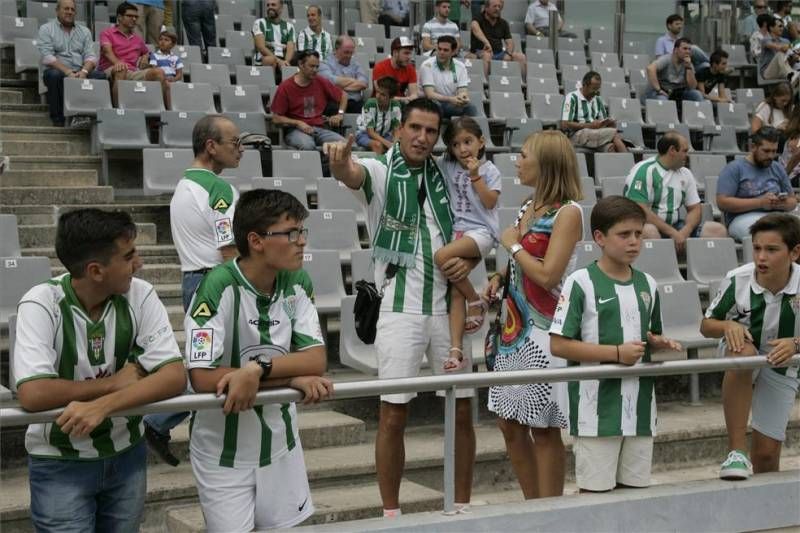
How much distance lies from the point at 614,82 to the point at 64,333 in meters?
11.4

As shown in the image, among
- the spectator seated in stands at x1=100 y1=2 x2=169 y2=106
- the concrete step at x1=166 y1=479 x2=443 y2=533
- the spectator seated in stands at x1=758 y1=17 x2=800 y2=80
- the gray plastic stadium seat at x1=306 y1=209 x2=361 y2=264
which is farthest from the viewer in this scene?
the spectator seated in stands at x1=758 y1=17 x2=800 y2=80

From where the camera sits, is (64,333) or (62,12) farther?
(62,12)

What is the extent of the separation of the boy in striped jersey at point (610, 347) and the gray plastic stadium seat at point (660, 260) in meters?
4.05

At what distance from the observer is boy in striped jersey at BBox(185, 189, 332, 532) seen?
3.28 metres

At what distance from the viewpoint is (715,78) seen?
14.2 metres

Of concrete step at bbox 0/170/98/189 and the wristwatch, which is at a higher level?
concrete step at bbox 0/170/98/189

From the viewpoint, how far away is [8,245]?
6.43 meters

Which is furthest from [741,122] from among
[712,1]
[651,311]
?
[651,311]

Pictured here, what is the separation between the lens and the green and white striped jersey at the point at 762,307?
4367mm

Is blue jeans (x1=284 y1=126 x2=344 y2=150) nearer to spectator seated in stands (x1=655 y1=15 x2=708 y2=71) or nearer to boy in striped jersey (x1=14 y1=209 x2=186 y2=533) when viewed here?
spectator seated in stands (x1=655 y1=15 x2=708 y2=71)

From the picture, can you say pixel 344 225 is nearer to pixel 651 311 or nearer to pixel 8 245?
pixel 8 245

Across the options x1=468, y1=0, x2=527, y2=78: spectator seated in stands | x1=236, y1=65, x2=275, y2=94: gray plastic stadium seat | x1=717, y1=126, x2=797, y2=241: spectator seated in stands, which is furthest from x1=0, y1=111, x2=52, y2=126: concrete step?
x1=717, y1=126, x2=797, y2=241: spectator seated in stands

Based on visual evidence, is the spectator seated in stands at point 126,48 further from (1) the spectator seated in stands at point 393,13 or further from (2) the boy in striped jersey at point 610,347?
(2) the boy in striped jersey at point 610,347

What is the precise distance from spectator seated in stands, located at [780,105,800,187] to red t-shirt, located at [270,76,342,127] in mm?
4273
